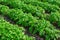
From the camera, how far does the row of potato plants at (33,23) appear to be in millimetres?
8454

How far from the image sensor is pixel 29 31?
28.6 ft

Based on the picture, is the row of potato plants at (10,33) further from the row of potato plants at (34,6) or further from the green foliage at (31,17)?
the row of potato plants at (34,6)

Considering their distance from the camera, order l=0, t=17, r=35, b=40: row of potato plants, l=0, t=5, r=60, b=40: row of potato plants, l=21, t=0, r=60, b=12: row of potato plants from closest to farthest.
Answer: l=0, t=17, r=35, b=40: row of potato plants < l=0, t=5, r=60, b=40: row of potato plants < l=21, t=0, r=60, b=12: row of potato plants

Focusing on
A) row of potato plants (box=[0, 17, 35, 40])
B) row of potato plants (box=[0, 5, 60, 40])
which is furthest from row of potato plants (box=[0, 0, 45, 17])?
row of potato plants (box=[0, 17, 35, 40])

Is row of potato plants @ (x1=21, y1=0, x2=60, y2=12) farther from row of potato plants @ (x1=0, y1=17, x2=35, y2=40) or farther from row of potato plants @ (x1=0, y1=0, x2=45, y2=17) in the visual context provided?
row of potato plants @ (x1=0, y1=17, x2=35, y2=40)

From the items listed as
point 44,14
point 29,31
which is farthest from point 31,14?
point 29,31

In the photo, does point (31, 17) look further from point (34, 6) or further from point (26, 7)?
point (34, 6)

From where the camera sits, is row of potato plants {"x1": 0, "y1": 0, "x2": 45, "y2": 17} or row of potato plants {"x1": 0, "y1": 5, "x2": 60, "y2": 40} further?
row of potato plants {"x1": 0, "y1": 0, "x2": 45, "y2": 17}

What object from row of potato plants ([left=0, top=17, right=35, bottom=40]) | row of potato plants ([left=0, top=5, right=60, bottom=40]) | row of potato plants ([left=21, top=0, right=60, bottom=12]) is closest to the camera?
row of potato plants ([left=0, top=17, right=35, bottom=40])

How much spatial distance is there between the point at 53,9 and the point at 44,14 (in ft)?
2.80

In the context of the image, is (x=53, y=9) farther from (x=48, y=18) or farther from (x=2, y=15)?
(x=2, y=15)

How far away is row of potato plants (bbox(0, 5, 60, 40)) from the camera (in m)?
8.45

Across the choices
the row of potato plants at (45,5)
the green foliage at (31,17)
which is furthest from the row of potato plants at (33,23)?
the row of potato plants at (45,5)

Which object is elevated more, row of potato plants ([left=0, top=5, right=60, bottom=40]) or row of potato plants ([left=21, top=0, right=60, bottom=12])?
→ row of potato plants ([left=21, top=0, right=60, bottom=12])
